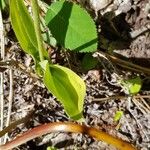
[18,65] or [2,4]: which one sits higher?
[2,4]

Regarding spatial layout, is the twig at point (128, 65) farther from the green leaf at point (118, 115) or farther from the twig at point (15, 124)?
the twig at point (15, 124)

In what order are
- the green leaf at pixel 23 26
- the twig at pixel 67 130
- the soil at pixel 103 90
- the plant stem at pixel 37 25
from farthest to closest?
1. the soil at pixel 103 90
2. the twig at pixel 67 130
3. the green leaf at pixel 23 26
4. the plant stem at pixel 37 25

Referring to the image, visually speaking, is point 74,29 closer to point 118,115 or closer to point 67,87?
point 67,87

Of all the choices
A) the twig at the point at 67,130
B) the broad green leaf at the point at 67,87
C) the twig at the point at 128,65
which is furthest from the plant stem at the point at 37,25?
the twig at the point at 128,65

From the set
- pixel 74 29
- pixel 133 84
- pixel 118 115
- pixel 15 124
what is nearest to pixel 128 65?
pixel 133 84

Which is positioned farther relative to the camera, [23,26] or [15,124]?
[15,124]

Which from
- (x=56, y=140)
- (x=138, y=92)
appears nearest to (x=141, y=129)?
(x=138, y=92)

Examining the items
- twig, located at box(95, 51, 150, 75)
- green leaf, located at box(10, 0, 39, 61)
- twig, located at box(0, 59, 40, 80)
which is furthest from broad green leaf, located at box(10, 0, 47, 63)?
twig, located at box(95, 51, 150, 75)
